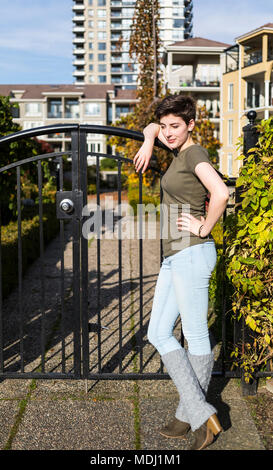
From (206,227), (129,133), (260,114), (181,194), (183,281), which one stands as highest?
(260,114)

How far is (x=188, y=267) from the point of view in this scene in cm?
253

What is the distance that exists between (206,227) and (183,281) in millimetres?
299

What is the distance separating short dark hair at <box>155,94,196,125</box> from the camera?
8.34 ft

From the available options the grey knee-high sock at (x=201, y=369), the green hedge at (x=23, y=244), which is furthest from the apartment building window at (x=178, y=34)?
the grey knee-high sock at (x=201, y=369)

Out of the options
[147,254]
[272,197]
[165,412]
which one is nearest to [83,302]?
[165,412]

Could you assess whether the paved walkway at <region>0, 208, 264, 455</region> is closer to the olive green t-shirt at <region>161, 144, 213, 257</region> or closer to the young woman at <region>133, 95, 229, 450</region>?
the young woman at <region>133, 95, 229, 450</region>

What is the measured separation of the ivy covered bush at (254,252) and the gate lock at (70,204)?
39.4 inches

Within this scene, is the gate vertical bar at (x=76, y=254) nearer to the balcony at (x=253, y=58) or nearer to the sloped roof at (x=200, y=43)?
the balcony at (x=253, y=58)

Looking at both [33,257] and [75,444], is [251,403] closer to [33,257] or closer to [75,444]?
[75,444]

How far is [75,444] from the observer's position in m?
2.69

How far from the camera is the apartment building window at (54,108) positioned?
6050 cm

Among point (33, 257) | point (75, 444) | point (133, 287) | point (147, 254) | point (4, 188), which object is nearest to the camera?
point (75, 444)

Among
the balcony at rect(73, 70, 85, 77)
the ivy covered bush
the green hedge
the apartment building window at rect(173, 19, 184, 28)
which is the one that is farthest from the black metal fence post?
the apartment building window at rect(173, 19, 184, 28)

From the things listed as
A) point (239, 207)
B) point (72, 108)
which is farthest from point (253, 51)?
point (239, 207)
